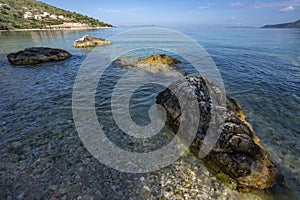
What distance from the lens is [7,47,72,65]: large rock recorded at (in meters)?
18.0

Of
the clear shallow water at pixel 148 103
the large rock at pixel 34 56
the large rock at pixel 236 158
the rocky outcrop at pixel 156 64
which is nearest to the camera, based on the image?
the large rock at pixel 236 158

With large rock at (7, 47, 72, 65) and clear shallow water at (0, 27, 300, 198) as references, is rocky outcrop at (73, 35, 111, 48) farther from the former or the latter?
clear shallow water at (0, 27, 300, 198)

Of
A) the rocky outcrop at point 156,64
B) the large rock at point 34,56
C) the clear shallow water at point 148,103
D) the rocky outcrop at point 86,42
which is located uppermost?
the rocky outcrop at point 86,42

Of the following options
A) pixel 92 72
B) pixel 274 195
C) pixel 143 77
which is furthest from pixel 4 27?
pixel 274 195

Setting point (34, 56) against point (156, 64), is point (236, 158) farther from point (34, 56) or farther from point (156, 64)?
point (34, 56)

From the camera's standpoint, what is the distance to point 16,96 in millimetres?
9797

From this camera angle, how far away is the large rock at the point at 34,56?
711 inches

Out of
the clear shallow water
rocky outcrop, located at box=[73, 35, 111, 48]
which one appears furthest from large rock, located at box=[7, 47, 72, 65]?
rocky outcrop, located at box=[73, 35, 111, 48]

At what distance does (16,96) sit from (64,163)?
7.75 m

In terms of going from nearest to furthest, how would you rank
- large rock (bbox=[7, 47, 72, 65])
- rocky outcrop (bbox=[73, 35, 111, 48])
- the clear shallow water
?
the clear shallow water, large rock (bbox=[7, 47, 72, 65]), rocky outcrop (bbox=[73, 35, 111, 48])

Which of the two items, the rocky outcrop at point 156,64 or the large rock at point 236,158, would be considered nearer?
the large rock at point 236,158

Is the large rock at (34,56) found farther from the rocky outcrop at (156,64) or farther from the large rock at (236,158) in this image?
the large rock at (236,158)

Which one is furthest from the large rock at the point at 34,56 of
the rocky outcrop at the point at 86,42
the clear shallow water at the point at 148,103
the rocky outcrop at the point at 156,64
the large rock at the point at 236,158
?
the large rock at the point at 236,158

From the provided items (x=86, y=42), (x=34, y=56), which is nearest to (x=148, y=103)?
(x=34, y=56)
